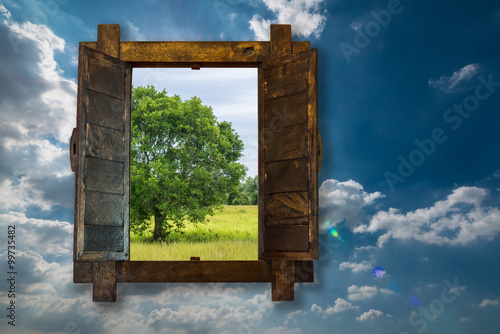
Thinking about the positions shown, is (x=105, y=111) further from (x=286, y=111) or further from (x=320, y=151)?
(x=320, y=151)

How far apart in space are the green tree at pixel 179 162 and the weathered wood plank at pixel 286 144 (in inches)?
110

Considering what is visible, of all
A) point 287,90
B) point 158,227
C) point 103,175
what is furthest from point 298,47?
point 158,227

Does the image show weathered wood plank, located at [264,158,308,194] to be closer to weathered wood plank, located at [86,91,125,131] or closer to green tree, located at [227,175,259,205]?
weathered wood plank, located at [86,91,125,131]

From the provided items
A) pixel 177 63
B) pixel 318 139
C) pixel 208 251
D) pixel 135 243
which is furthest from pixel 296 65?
pixel 135 243

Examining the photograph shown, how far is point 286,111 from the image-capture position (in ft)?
15.7

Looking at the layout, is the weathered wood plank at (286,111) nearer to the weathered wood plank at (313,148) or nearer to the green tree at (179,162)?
the weathered wood plank at (313,148)

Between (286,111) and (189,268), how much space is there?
201 cm

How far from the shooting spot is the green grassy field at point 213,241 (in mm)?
6457

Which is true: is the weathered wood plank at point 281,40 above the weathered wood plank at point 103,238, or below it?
above

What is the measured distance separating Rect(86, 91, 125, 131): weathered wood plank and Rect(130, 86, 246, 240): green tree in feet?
8.31

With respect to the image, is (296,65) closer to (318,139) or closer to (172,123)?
(318,139)

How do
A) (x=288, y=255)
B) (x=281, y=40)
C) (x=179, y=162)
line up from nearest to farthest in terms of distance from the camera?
(x=288, y=255), (x=281, y=40), (x=179, y=162)

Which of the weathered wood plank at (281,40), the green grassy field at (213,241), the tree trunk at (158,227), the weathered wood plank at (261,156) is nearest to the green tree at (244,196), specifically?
the green grassy field at (213,241)

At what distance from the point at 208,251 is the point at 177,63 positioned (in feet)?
9.17
